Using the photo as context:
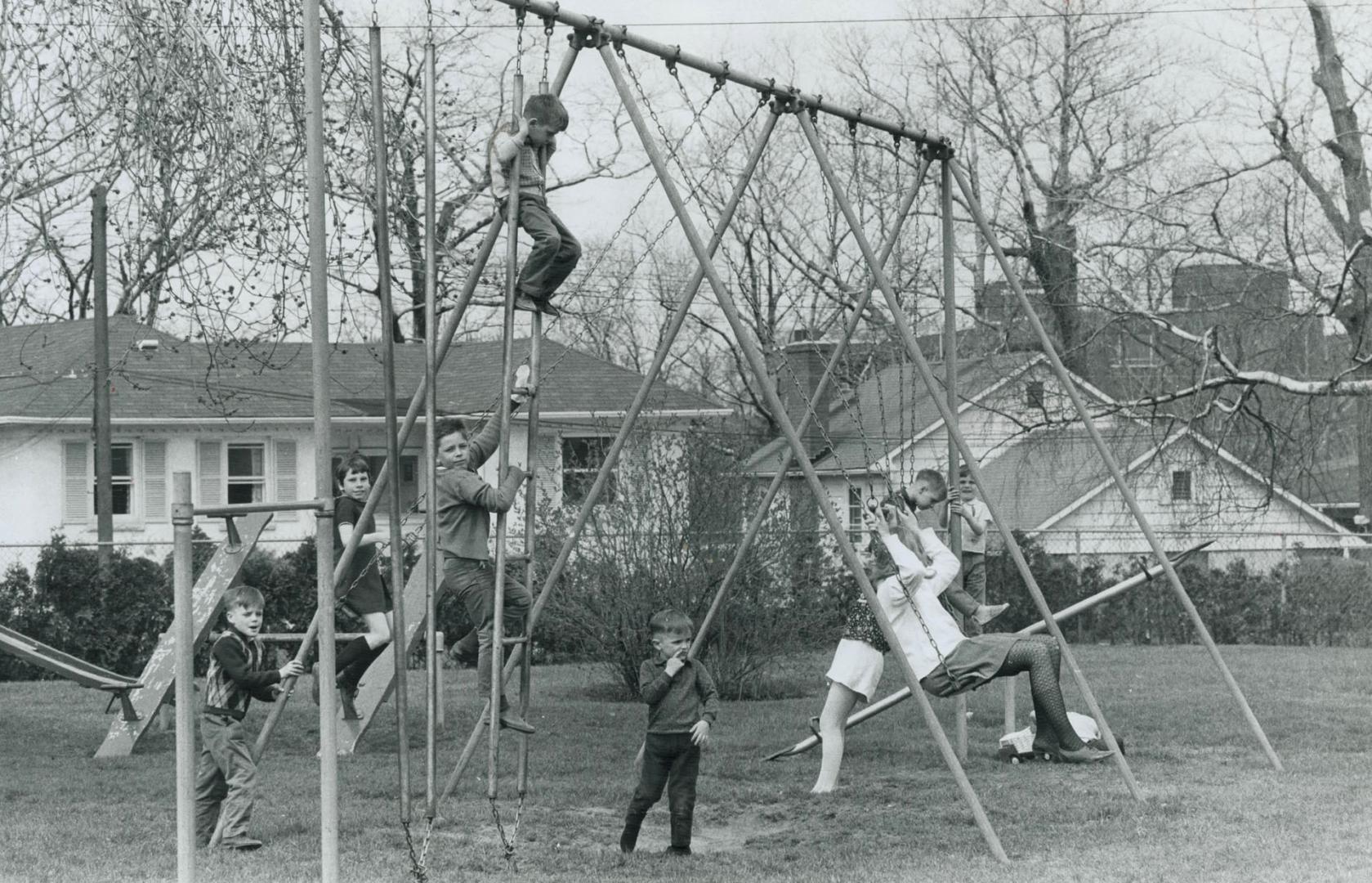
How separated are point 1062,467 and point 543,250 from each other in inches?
882

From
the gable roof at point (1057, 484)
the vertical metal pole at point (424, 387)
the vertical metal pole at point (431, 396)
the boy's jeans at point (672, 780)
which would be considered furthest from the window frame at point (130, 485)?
the vertical metal pole at point (431, 396)

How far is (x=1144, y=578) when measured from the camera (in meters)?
9.74

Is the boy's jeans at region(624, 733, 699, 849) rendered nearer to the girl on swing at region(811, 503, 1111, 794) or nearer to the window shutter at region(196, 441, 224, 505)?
the girl on swing at region(811, 503, 1111, 794)

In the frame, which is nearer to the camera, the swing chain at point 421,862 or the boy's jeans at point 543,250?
the swing chain at point 421,862

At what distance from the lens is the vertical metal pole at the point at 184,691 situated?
5.33 meters

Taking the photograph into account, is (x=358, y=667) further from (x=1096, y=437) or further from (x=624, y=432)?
(x=1096, y=437)

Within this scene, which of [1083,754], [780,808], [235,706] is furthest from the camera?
[1083,754]

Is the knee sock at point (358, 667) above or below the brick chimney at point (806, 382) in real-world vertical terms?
below

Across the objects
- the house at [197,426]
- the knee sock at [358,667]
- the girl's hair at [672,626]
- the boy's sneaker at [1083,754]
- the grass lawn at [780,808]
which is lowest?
the grass lawn at [780,808]

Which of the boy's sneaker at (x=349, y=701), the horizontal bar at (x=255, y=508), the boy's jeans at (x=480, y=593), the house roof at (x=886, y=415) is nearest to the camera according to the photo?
the horizontal bar at (x=255, y=508)

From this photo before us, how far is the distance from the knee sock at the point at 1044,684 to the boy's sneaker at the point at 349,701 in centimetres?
400

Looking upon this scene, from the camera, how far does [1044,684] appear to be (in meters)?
8.60

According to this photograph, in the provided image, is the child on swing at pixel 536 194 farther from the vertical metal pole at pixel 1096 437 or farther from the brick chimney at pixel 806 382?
the brick chimney at pixel 806 382

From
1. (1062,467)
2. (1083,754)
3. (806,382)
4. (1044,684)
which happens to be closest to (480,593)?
(1044,684)
